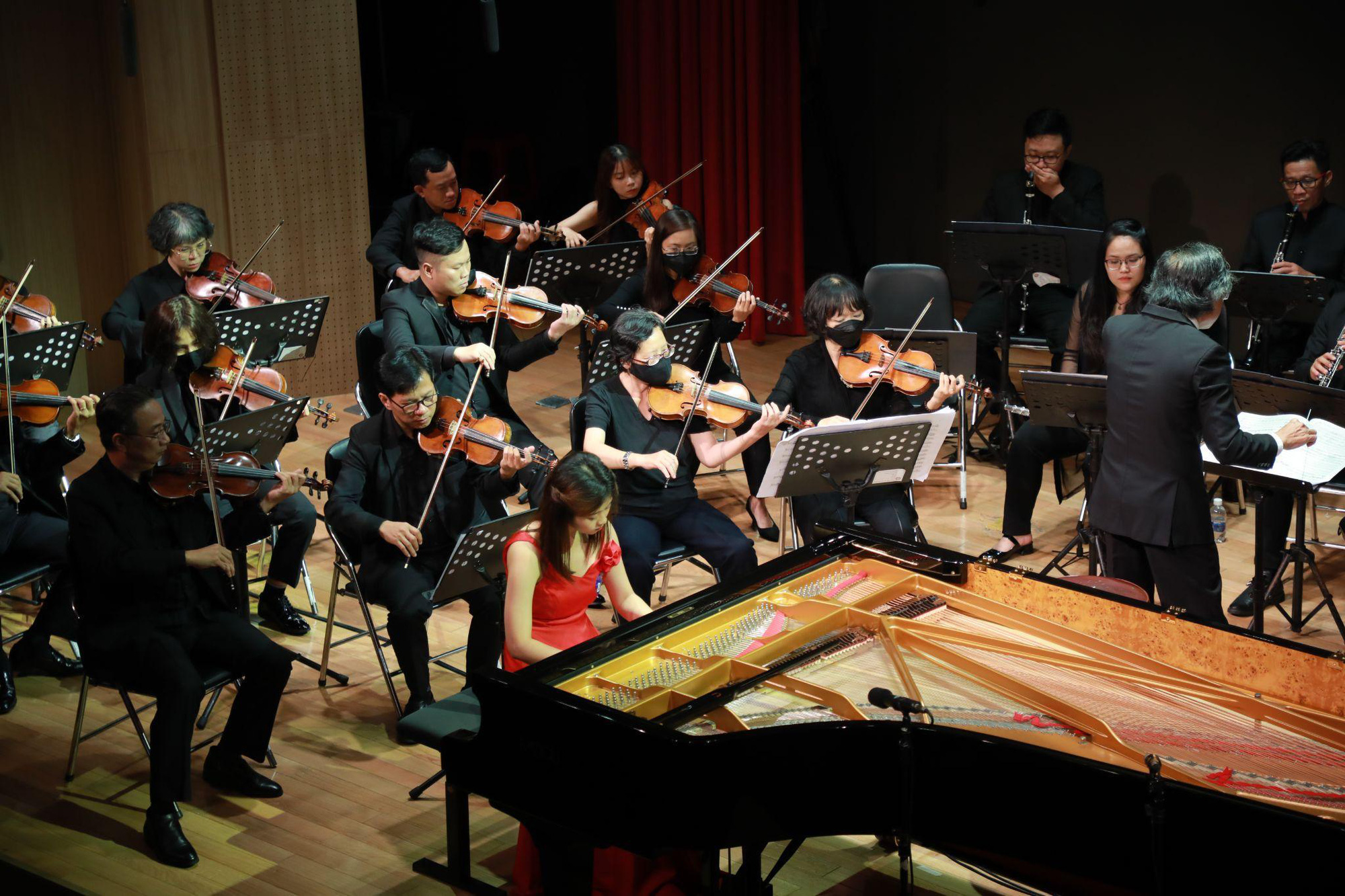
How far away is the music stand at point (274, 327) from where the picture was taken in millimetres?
5324

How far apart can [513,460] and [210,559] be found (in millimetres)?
1014

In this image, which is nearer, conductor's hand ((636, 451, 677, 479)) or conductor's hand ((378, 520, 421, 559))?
conductor's hand ((378, 520, 421, 559))

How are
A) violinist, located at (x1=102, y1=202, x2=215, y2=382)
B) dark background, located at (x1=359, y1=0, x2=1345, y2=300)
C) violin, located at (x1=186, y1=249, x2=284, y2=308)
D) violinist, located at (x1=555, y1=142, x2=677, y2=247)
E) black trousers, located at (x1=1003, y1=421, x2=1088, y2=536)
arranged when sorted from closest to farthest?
1. violinist, located at (x1=102, y1=202, x2=215, y2=382)
2. black trousers, located at (x1=1003, y1=421, x2=1088, y2=536)
3. violin, located at (x1=186, y1=249, x2=284, y2=308)
4. violinist, located at (x1=555, y1=142, x2=677, y2=247)
5. dark background, located at (x1=359, y1=0, x2=1345, y2=300)

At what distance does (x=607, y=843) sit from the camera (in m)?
2.96

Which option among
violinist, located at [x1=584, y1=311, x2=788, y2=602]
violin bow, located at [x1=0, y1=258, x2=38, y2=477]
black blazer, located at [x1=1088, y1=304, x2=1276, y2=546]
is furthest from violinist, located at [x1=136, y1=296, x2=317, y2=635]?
black blazer, located at [x1=1088, y1=304, x2=1276, y2=546]

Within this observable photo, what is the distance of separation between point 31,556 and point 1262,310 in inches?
194

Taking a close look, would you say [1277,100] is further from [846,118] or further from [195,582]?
[195,582]

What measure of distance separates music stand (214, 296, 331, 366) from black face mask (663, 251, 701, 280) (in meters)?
1.41

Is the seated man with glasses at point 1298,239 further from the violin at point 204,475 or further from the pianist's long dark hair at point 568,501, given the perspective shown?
the violin at point 204,475

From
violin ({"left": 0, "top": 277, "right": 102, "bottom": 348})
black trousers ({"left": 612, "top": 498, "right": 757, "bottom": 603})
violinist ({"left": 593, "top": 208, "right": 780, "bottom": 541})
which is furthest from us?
violinist ({"left": 593, "top": 208, "right": 780, "bottom": 541})

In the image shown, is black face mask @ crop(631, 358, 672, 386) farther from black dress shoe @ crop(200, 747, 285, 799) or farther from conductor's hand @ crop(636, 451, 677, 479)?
black dress shoe @ crop(200, 747, 285, 799)

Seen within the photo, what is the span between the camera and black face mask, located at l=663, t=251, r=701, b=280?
237 inches

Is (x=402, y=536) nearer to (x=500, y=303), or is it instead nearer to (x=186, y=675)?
(x=186, y=675)

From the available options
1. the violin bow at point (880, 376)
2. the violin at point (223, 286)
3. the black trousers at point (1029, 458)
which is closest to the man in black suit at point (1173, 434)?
the violin bow at point (880, 376)
